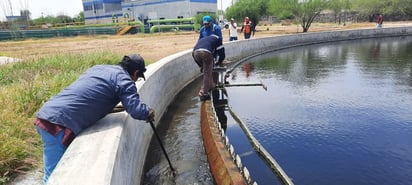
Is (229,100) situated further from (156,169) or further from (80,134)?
(80,134)

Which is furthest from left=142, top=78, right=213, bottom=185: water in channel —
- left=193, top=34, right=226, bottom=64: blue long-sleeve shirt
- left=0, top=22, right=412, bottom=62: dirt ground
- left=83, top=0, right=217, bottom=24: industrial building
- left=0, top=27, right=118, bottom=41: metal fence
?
left=83, top=0, right=217, bottom=24: industrial building

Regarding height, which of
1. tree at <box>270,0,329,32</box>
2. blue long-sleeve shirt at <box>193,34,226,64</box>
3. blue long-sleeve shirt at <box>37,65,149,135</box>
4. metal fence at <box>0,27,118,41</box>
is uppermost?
tree at <box>270,0,329,32</box>

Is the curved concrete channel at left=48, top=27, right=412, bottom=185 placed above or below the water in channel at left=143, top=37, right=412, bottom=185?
above

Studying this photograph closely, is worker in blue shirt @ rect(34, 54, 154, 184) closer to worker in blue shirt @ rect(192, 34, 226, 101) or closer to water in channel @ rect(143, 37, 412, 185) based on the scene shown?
water in channel @ rect(143, 37, 412, 185)

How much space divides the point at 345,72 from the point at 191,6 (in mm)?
49778

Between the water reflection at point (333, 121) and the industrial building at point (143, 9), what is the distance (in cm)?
4688

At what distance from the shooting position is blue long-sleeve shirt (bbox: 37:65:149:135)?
9.53 feet

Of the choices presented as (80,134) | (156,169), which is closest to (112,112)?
(80,134)

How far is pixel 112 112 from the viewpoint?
3.80 meters

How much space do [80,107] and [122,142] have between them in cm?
66

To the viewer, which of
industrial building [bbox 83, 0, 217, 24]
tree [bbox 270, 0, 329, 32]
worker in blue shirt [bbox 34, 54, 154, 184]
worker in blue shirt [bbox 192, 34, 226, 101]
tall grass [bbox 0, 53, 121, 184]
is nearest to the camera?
worker in blue shirt [bbox 34, 54, 154, 184]

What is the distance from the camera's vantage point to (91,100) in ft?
10.1

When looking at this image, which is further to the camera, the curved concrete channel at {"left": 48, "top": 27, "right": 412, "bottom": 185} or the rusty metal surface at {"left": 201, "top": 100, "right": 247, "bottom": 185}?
the rusty metal surface at {"left": 201, "top": 100, "right": 247, "bottom": 185}

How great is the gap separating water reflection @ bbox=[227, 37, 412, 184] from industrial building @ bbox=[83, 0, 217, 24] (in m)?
46.9
